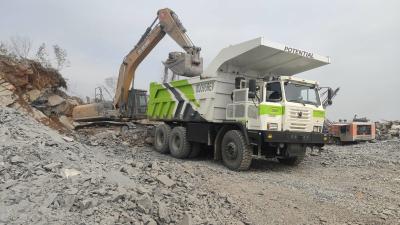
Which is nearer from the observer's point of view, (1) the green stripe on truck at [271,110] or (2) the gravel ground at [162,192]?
(2) the gravel ground at [162,192]

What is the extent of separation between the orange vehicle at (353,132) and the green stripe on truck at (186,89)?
36.5 ft

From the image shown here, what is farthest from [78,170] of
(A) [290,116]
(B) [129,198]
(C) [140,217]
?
(A) [290,116]

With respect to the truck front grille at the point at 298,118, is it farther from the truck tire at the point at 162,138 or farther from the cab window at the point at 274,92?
the truck tire at the point at 162,138

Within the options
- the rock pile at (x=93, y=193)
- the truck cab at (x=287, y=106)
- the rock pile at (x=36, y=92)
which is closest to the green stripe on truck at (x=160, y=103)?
the truck cab at (x=287, y=106)

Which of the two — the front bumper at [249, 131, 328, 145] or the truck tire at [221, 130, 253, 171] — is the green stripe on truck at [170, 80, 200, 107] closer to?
the truck tire at [221, 130, 253, 171]

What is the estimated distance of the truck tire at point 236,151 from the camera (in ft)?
28.3

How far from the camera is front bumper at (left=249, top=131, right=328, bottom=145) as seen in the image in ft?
27.3

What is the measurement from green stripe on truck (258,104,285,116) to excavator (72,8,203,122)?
379 cm

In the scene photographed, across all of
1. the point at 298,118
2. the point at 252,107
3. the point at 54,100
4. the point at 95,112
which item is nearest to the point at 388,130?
the point at 298,118

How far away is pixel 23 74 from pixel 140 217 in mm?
11360

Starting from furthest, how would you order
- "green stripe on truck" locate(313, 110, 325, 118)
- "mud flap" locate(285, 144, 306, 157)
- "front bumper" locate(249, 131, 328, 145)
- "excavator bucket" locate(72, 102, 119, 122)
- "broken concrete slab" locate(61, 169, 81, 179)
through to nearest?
"excavator bucket" locate(72, 102, 119, 122) → "green stripe on truck" locate(313, 110, 325, 118) → "mud flap" locate(285, 144, 306, 157) → "front bumper" locate(249, 131, 328, 145) → "broken concrete slab" locate(61, 169, 81, 179)

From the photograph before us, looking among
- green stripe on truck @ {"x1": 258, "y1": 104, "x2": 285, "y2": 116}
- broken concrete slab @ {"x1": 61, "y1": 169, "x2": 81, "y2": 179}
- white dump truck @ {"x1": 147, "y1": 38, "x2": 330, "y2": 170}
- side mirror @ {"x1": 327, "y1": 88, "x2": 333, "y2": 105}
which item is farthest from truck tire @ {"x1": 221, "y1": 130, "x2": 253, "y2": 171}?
broken concrete slab @ {"x1": 61, "y1": 169, "x2": 81, "y2": 179}

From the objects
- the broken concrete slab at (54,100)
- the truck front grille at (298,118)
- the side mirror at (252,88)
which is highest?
the side mirror at (252,88)

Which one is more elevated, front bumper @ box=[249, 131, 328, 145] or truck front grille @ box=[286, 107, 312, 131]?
truck front grille @ box=[286, 107, 312, 131]
